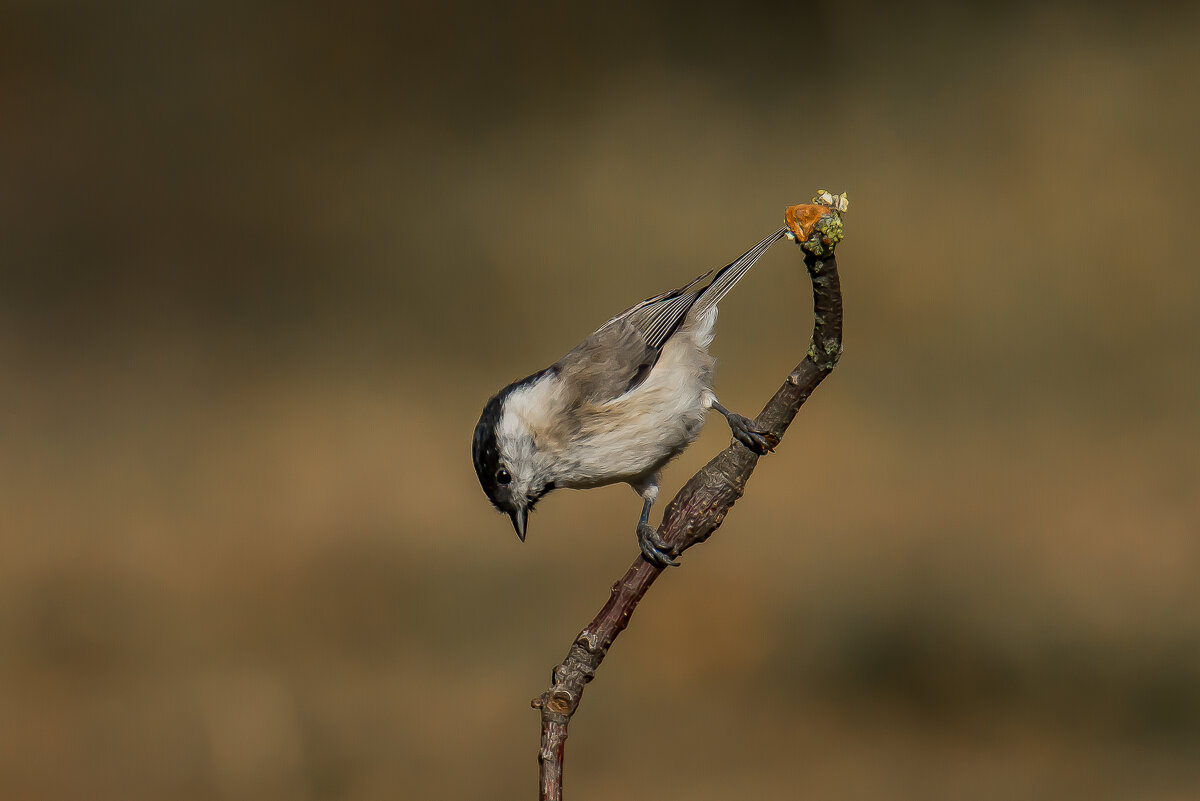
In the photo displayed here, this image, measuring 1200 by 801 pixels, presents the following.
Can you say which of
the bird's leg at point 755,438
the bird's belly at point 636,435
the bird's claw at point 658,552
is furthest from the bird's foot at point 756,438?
the bird's belly at point 636,435

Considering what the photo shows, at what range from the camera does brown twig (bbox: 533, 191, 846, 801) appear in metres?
0.81

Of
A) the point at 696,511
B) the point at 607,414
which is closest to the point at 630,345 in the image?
the point at 607,414

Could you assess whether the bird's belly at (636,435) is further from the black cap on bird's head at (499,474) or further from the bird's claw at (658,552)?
the bird's claw at (658,552)

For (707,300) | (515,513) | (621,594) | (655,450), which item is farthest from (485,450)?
(707,300)

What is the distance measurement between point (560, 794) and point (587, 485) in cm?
54

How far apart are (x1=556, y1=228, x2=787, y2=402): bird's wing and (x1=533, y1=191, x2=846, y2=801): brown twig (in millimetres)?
447

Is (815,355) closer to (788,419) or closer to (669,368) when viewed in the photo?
(788,419)

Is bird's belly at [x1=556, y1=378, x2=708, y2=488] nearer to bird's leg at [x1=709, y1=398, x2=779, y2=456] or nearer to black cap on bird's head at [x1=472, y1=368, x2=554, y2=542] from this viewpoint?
black cap on bird's head at [x1=472, y1=368, x2=554, y2=542]

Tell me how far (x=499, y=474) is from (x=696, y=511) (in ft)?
1.21

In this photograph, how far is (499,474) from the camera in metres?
1.21

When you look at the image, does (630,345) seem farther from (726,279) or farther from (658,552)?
(658,552)

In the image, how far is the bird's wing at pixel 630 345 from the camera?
138 centimetres

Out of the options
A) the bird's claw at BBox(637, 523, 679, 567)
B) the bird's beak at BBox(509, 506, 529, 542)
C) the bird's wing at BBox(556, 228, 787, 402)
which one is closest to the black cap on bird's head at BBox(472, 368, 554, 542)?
the bird's beak at BBox(509, 506, 529, 542)

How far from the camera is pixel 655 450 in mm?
1294
